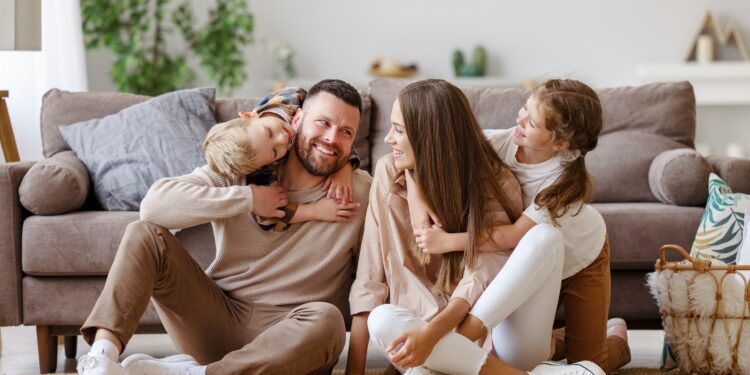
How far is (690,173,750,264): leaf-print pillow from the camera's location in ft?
8.20

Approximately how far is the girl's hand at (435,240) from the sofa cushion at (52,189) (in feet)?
3.87

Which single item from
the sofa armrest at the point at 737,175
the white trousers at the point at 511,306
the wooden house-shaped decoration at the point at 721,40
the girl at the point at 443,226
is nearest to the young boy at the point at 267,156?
the girl at the point at 443,226

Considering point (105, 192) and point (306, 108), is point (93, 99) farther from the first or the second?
point (306, 108)

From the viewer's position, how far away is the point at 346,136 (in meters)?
2.16

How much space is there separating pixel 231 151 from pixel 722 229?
1416 millimetres

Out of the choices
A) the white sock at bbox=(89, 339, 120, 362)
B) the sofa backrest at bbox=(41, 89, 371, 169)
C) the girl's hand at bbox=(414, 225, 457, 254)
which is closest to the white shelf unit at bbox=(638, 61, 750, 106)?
the sofa backrest at bbox=(41, 89, 371, 169)

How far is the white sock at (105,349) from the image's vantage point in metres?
1.78

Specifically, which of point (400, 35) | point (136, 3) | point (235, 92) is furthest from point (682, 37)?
point (136, 3)

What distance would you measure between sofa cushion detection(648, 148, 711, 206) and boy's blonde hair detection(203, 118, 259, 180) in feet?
4.45

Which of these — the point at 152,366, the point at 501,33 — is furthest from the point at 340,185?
the point at 501,33

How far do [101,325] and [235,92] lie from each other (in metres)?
4.46

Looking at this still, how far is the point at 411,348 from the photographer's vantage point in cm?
188

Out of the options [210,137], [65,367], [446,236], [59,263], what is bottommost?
[65,367]

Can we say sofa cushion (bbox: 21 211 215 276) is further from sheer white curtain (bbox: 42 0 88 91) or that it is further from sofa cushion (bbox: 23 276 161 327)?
sheer white curtain (bbox: 42 0 88 91)
